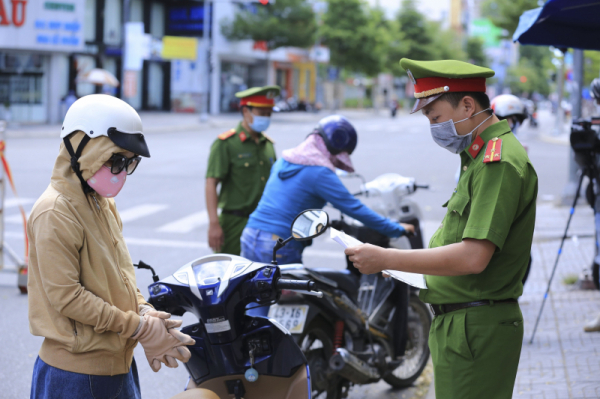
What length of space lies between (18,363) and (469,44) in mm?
95869

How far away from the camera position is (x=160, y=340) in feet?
8.41

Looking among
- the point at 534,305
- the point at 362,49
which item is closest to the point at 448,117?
the point at 534,305

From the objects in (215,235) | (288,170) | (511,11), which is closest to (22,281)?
Answer: (215,235)

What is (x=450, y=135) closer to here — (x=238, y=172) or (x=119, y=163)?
(x=119, y=163)

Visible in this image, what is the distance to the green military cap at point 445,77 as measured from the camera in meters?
2.63

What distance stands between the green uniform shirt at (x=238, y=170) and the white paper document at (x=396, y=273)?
2982 mm

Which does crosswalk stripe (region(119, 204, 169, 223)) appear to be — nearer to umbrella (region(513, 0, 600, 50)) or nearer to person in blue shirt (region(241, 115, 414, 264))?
person in blue shirt (region(241, 115, 414, 264))

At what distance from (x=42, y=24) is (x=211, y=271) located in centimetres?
3076

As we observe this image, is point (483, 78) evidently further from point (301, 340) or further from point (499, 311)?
point (301, 340)

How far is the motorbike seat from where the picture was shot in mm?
4238

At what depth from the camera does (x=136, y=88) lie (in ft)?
151

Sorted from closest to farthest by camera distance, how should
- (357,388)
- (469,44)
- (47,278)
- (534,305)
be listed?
(47,278)
(357,388)
(534,305)
(469,44)

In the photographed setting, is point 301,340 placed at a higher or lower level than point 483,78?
lower

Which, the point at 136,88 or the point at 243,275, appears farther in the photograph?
the point at 136,88
